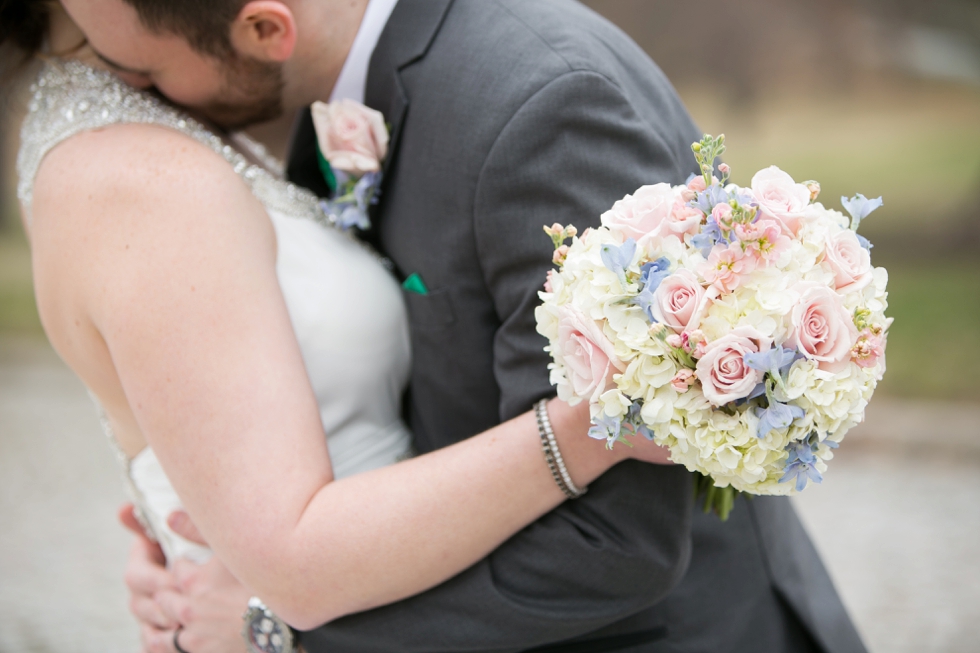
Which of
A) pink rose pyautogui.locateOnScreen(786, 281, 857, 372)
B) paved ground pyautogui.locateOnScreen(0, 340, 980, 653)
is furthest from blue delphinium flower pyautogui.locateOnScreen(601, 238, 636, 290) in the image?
paved ground pyautogui.locateOnScreen(0, 340, 980, 653)

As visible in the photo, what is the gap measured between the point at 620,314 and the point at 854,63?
8.28 meters

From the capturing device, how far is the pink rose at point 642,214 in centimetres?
105

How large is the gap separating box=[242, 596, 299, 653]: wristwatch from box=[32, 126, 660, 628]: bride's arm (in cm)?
13

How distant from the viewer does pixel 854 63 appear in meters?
8.03

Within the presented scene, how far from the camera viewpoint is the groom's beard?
5.11 ft

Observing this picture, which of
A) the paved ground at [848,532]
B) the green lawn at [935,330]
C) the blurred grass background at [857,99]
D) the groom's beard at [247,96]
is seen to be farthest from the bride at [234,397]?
the blurred grass background at [857,99]

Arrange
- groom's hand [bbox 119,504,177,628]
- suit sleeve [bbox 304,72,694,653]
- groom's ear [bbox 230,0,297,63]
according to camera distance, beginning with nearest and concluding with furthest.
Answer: suit sleeve [bbox 304,72,694,653] < groom's ear [bbox 230,0,297,63] < groom's hand [bbox 119,504,177,628]

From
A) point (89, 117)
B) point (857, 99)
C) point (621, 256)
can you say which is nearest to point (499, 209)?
point (621, 256)

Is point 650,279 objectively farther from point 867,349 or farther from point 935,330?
point 935,330

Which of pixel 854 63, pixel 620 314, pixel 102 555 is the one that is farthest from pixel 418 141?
pixel 854 63

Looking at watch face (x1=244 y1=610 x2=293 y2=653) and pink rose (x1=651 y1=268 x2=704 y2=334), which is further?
watch face (x1=244 y1=610 x2=293 y2=653)

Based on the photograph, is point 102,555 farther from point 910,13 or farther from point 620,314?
point 910,13

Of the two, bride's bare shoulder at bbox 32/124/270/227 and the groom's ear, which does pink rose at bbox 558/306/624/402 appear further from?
the groom's ear

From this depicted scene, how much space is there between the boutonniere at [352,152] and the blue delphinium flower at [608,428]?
2.40 ft
